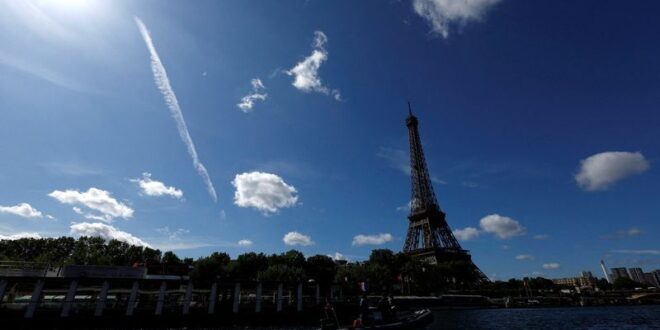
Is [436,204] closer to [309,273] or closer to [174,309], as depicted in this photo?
[309,273]

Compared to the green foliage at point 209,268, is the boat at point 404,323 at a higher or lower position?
lower

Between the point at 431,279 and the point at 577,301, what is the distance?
63.1 m

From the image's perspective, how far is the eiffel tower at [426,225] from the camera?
303ft

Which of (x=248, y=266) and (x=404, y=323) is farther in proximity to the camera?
(x=248, y=266)

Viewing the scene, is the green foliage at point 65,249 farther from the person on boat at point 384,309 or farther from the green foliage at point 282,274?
the person on boat at point 384,309

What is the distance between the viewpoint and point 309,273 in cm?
7662

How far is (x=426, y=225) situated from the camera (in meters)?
93.7

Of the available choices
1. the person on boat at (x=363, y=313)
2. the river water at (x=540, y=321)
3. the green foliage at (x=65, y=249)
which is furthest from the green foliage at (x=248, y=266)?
the person on boat at (x=363, y=313)

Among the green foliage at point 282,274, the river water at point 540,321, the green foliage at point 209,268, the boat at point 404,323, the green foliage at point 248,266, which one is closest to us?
Answer: the boat at point 404,323

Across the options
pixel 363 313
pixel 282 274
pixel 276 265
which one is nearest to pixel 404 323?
pixel 363 313

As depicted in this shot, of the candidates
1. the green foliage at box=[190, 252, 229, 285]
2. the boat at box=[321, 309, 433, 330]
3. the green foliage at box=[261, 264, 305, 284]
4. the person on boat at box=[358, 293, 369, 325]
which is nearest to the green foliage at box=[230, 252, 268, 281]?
the green foliage at box=[190, 252, 229, 285]

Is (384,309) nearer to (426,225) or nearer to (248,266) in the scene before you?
(248,266)

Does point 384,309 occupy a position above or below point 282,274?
below

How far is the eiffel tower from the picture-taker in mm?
92312
